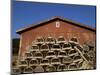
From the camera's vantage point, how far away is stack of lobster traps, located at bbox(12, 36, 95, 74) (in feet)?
8.66

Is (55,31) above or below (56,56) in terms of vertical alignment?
above

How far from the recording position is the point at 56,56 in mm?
2740

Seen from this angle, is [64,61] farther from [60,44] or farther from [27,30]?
[27,30]

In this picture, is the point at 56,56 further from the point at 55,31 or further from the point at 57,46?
the point at 55,31

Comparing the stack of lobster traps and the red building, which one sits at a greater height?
the red building

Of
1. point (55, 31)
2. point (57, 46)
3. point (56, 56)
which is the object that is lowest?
point (56, 56)

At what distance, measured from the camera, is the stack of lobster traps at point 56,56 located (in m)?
2.64

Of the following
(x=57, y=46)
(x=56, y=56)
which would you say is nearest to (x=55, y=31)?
(x=57, y=46)

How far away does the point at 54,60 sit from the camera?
273 centimetres

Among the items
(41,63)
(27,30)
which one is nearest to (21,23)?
(27,30)

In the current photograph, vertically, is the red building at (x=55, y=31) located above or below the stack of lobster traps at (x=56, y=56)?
above

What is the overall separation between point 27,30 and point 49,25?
276mm

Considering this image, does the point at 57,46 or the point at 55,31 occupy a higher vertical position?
the point at 55,31
